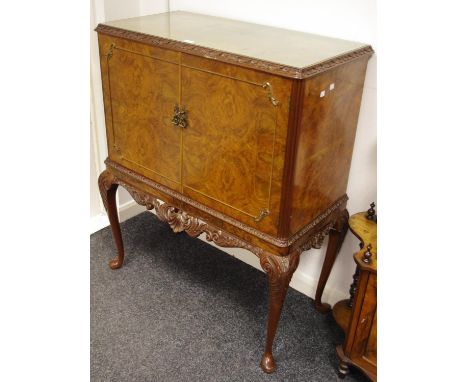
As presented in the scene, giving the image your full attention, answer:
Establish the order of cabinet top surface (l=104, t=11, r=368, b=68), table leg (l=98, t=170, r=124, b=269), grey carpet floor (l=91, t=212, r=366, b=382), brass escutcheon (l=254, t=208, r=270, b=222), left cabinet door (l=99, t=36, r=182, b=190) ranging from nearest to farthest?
cabinet top surface (l=104, t=11, r=368, b=68), brass escutcheon (l=254, t=208, r=270, b=222), left cabinet door (l=99, t=36, r=182, b=190), grey carpet floor (l=91, t=212, r=366, b=382), table leg (l=98, t=170, r=124, b=269)

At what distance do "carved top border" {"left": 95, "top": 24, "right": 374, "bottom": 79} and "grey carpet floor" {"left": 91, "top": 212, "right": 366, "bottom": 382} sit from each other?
1033 mm

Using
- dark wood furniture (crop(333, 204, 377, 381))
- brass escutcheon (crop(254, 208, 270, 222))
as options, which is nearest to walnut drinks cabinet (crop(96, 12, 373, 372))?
brass escutcheon (crop(254, 208, 270, 222))

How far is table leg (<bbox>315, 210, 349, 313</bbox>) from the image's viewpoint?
5.50 feet

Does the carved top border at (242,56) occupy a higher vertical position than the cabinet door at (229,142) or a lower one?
higher

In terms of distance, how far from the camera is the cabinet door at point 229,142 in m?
1.28

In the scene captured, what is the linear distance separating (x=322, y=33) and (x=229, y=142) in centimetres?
51

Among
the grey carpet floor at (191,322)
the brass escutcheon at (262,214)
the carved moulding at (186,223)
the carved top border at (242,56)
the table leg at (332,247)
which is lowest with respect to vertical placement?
the grey carpet floor at (191,322)

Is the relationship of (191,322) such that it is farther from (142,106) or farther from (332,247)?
(142,106)

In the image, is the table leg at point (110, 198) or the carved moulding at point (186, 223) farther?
the table leg at point (110, 198)

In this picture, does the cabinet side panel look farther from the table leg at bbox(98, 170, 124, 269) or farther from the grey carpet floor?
the table leg at bbox(98, 170, 124, 269)

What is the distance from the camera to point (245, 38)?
1449 mm

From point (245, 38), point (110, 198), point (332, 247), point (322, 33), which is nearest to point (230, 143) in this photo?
point (245, 38)

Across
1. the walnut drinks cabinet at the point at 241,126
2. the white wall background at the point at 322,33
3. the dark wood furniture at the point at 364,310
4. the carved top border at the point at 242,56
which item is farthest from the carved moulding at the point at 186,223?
the carved top border at the point at 242,56

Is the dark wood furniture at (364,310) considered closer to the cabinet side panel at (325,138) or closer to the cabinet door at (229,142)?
the cabinet side panel at (325,138)
